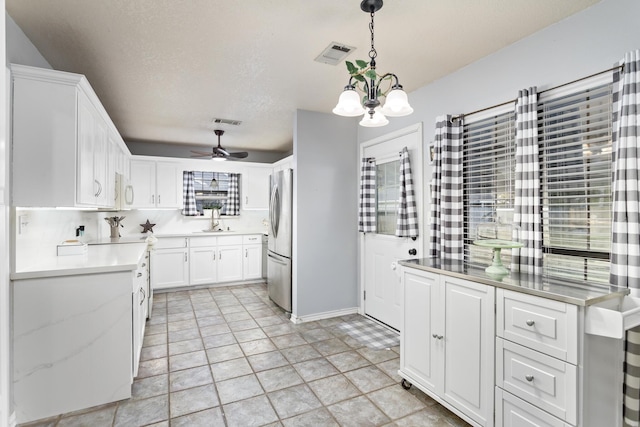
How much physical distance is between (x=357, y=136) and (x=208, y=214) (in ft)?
11.1

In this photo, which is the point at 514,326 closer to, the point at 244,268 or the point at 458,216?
the point at 458,216

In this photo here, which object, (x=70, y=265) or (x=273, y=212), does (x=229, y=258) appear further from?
(x=70, y=265)

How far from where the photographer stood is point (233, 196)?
246 inches

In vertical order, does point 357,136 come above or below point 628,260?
above

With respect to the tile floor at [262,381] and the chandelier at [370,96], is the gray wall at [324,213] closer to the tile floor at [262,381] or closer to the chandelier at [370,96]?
the tile floor at [262,381]

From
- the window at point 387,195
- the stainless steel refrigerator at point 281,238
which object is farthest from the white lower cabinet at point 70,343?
the window at point 387,195

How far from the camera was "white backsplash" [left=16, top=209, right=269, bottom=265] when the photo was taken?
2.36 meters

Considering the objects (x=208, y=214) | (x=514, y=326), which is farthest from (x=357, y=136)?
(x=208, y=214)

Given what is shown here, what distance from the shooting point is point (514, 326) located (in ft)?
5.62

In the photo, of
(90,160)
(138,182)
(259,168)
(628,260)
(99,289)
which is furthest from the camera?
(259,168)

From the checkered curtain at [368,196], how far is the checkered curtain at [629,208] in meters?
2.33

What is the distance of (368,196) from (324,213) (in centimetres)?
57

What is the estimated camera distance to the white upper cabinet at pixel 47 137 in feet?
6.58

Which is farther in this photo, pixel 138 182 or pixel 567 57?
pixel 138 182
